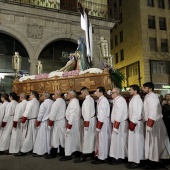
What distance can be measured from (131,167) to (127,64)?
24.1m

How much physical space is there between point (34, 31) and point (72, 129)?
1012cm

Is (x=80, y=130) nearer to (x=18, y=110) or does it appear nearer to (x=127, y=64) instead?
(x=18, y=110)

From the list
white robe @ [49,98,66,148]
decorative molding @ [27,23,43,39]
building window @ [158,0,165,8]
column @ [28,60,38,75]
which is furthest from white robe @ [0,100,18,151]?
building window @ [158,0,165,8]

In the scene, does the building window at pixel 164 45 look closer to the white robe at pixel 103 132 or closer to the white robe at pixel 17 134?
the white robe at pixel 103 132

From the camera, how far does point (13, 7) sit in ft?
45.6

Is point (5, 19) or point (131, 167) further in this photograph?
point (5, 19)

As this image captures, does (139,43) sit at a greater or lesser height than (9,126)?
greater

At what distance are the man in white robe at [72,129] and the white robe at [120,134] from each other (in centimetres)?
110

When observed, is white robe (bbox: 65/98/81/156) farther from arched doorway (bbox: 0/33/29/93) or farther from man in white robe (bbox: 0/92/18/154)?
arched doorway (bbox: 0/33/29/93)

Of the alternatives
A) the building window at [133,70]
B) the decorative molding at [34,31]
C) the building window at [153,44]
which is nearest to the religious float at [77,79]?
the decorative molding at [34,31]

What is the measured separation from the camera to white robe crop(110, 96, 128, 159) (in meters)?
5.48

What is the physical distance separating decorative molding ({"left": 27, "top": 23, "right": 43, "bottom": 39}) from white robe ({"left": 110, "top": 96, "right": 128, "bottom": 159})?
10.4 metres

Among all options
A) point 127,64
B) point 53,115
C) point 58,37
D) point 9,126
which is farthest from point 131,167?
point 127,64

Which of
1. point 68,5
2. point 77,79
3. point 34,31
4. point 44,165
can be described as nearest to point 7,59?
point 34,31
